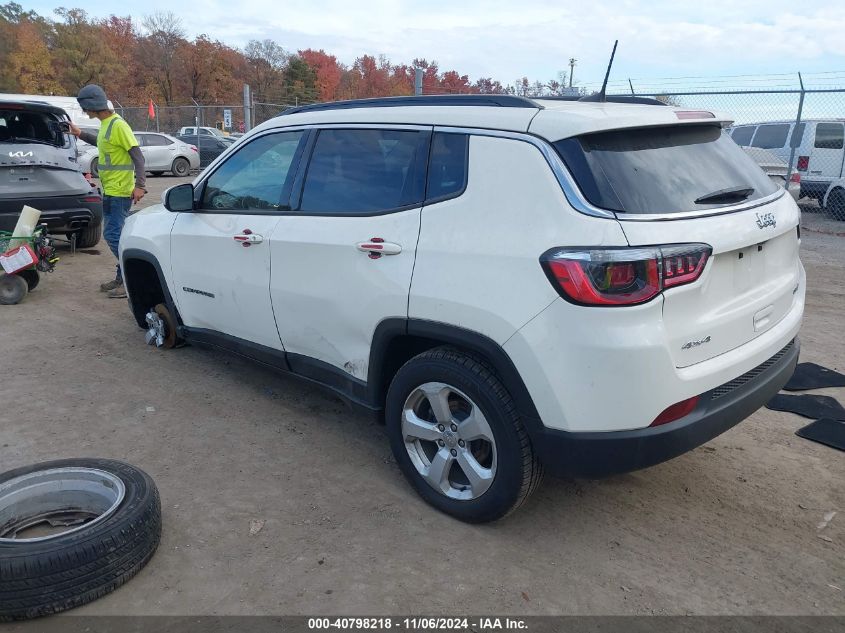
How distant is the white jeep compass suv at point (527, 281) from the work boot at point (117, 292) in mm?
4004

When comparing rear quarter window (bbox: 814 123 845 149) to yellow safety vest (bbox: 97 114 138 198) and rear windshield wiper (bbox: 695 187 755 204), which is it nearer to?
rear windshield wiper (bbox: 695 187 755 204)

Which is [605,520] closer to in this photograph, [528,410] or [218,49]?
[528,410]

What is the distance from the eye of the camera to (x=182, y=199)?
4.48 meters

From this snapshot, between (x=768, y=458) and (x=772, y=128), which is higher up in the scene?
(x=772, y=128)

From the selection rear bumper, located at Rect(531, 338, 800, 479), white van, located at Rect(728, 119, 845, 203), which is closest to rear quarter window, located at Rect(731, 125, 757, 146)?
white van, located at Rect(728, 119, 845, 203)

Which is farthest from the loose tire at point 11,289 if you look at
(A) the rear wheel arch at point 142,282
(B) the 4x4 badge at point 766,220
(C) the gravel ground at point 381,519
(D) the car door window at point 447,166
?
(B) the 4x4 badge at point 766,220

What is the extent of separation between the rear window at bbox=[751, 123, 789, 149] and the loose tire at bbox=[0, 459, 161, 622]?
15.3 m

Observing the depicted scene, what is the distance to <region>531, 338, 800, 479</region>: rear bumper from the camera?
8.47ft

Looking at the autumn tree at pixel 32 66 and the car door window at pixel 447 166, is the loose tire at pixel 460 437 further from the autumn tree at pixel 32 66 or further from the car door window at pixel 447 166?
the autumn tree at pixel 32 66

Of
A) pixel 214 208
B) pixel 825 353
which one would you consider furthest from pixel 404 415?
pixel 825 353

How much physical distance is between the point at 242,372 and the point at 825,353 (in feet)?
14.9

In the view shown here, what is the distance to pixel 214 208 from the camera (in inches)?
173

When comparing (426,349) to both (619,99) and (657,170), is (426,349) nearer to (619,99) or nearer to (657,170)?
(657,170)

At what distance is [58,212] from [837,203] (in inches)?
528
